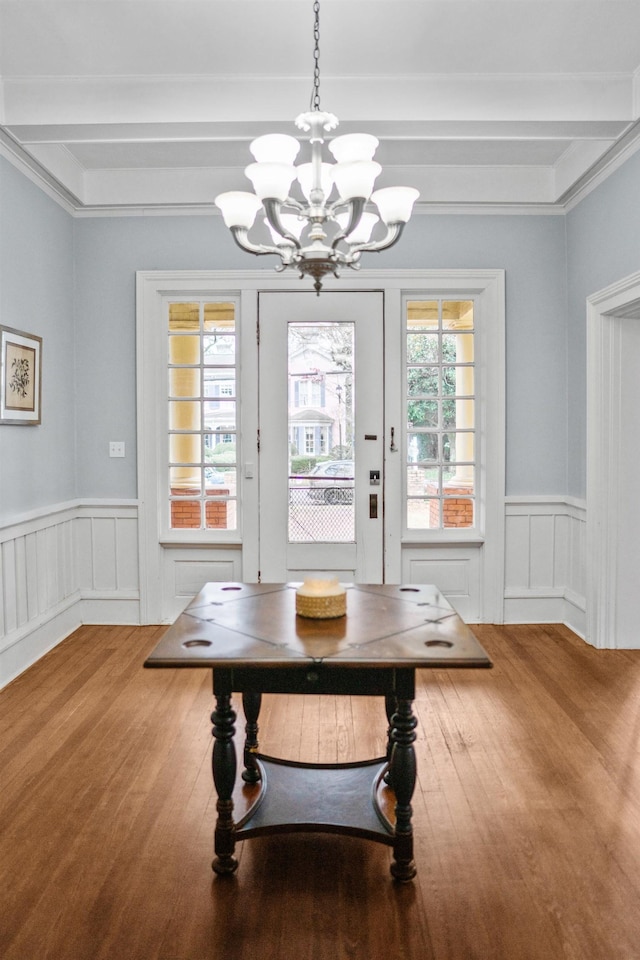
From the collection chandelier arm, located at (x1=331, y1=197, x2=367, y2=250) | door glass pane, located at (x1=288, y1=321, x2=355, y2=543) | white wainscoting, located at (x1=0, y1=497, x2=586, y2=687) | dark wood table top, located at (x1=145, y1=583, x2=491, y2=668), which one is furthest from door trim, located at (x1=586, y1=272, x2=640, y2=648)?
chandelier arm, located at (x1=331, y1=197, x2=367, y2=250)

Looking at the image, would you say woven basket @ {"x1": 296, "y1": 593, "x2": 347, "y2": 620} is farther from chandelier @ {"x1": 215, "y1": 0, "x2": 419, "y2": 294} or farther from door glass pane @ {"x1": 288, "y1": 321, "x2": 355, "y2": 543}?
door glass pane @ {"x1": 288, "y1": 321, "x2": 355, "y2": 543}

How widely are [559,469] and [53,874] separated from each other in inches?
148

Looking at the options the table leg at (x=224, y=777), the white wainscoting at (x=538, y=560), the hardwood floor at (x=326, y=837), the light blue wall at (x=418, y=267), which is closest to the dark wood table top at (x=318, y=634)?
the table leg at (x=224, y=777)

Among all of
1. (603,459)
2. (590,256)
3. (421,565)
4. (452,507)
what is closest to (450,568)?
(421,565)

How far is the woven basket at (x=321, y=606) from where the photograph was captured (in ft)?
7.17

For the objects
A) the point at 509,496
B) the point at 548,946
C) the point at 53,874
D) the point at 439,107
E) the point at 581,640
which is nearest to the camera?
the point at 548,946

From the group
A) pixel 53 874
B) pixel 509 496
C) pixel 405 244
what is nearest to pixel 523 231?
pixel 405 244

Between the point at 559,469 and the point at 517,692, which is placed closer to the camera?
the point at 517,692

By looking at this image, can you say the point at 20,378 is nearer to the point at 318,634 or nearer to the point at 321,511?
the point at 321,511

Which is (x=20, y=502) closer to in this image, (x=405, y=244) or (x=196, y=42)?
(x=196, y=42)

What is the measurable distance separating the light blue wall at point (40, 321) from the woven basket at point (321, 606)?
2135mm

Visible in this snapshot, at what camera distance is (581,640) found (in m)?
4.30

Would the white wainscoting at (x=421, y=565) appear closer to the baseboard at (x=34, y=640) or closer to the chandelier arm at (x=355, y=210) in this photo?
A: the baseboard at (x=34, y=640)

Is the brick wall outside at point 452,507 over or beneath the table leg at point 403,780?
over
